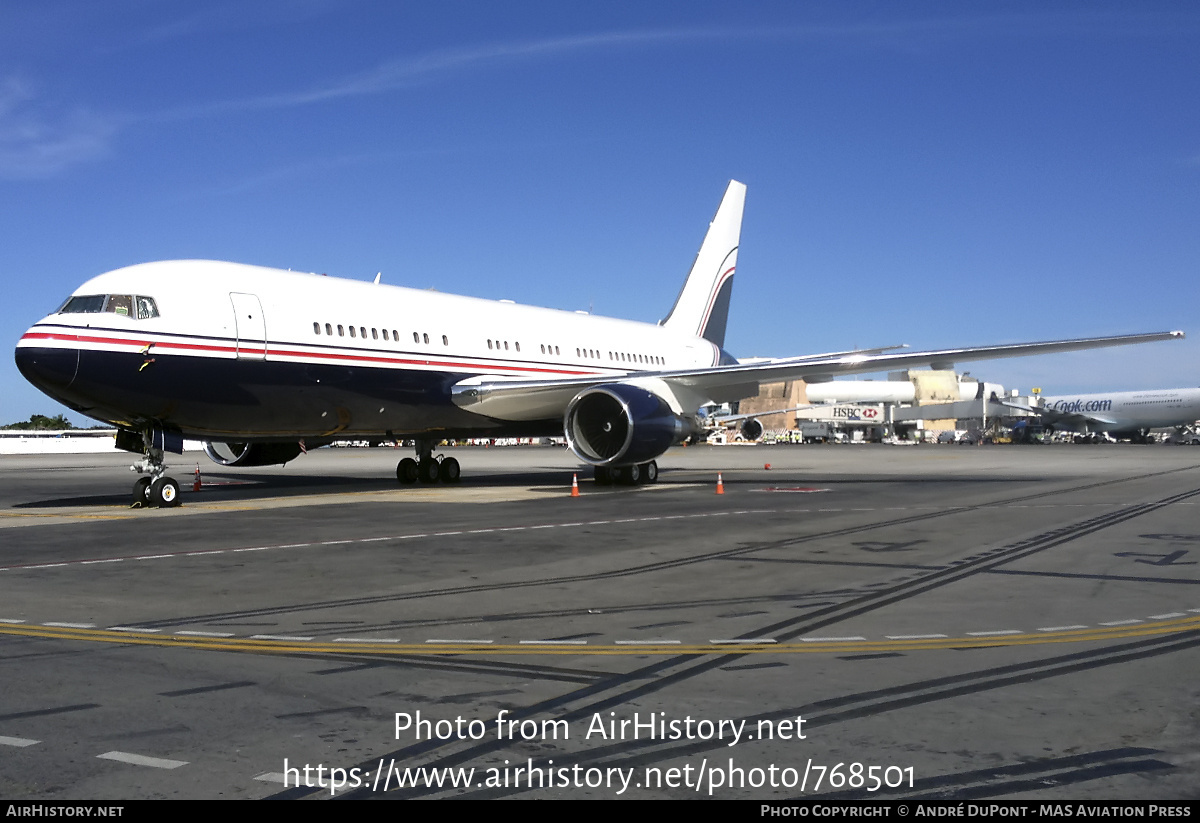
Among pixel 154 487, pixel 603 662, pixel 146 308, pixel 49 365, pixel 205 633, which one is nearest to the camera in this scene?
pixel 603 662

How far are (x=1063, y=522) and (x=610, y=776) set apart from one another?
1277 cm

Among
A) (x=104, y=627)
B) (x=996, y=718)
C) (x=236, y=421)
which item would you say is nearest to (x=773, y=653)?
(x=996, y=718)

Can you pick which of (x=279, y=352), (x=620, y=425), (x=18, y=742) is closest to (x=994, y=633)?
(x=18, y=742)

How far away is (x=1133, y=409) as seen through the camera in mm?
80125

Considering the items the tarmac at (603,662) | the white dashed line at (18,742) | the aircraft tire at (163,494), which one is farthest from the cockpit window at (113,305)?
the white dashed line at (18,742)

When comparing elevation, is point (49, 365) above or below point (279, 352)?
below

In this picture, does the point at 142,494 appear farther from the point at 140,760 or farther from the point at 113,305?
the point at 140,760

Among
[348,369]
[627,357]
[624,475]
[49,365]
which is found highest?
A: [627,357]

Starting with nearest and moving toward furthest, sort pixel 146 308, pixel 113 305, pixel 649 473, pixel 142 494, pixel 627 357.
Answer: pixel 113 305, pixel 146 308, pixel 142 494, pixel 649 473, pixel 627 357

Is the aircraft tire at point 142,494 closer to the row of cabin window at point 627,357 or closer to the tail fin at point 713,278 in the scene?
the row of cabin window at point 627,357

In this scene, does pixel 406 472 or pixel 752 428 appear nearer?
pixel 406 472

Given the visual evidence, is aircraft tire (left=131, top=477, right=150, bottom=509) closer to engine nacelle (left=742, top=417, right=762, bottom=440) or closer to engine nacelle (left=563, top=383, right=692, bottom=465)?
engine nacelle (left=563, top=383, right=692, bottom=465)

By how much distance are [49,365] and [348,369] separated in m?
5.55

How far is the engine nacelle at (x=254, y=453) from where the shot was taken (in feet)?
78.2
